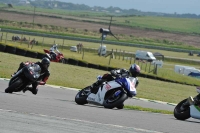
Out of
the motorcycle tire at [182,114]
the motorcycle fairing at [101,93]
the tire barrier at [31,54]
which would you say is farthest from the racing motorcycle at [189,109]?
the tire barrier at [31,54]

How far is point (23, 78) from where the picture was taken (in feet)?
46.0

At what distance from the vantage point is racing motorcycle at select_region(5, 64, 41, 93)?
45.5 feet

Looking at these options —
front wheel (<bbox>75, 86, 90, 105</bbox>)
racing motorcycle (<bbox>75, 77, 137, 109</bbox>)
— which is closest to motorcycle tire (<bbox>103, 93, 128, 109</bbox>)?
racing motorcycle (<bbox>75, 77, 137, 109</bbox>)

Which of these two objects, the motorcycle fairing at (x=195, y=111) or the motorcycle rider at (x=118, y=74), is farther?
the motorcycle rider at (x=118, y=74)

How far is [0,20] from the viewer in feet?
355

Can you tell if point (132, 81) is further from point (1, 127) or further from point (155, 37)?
point (155, 37)

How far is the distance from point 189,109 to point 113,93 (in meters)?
1.99

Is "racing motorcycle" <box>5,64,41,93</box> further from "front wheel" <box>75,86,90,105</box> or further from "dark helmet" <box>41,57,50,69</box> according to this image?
"front wheel" <box>75,86,90,105</box>

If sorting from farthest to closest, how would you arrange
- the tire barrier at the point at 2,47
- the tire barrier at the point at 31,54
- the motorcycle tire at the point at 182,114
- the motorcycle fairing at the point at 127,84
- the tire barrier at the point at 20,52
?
1. the tire barrier at the point at 31,54
2. the tire barrier at the point at 20,52
3. the tire barrier at the point at 2,47
4. the motorcycle fairing at the point at 127,84
5. the motorcycle tire at the point at 182,114

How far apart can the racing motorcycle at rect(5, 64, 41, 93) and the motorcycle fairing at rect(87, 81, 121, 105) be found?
1474 mm

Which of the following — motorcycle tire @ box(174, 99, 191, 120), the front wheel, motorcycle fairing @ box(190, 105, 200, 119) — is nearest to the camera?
motorcycle fairing @ box(190, 105, 200, 119)

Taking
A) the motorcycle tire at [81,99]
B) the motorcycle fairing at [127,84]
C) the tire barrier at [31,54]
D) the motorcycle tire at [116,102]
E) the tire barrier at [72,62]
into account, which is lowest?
the tire barrier at [72,62]

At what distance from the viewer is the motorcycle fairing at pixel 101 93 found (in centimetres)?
1340

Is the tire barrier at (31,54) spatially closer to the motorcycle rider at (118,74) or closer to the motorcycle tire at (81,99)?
the motorcycle tire at (81,99)
